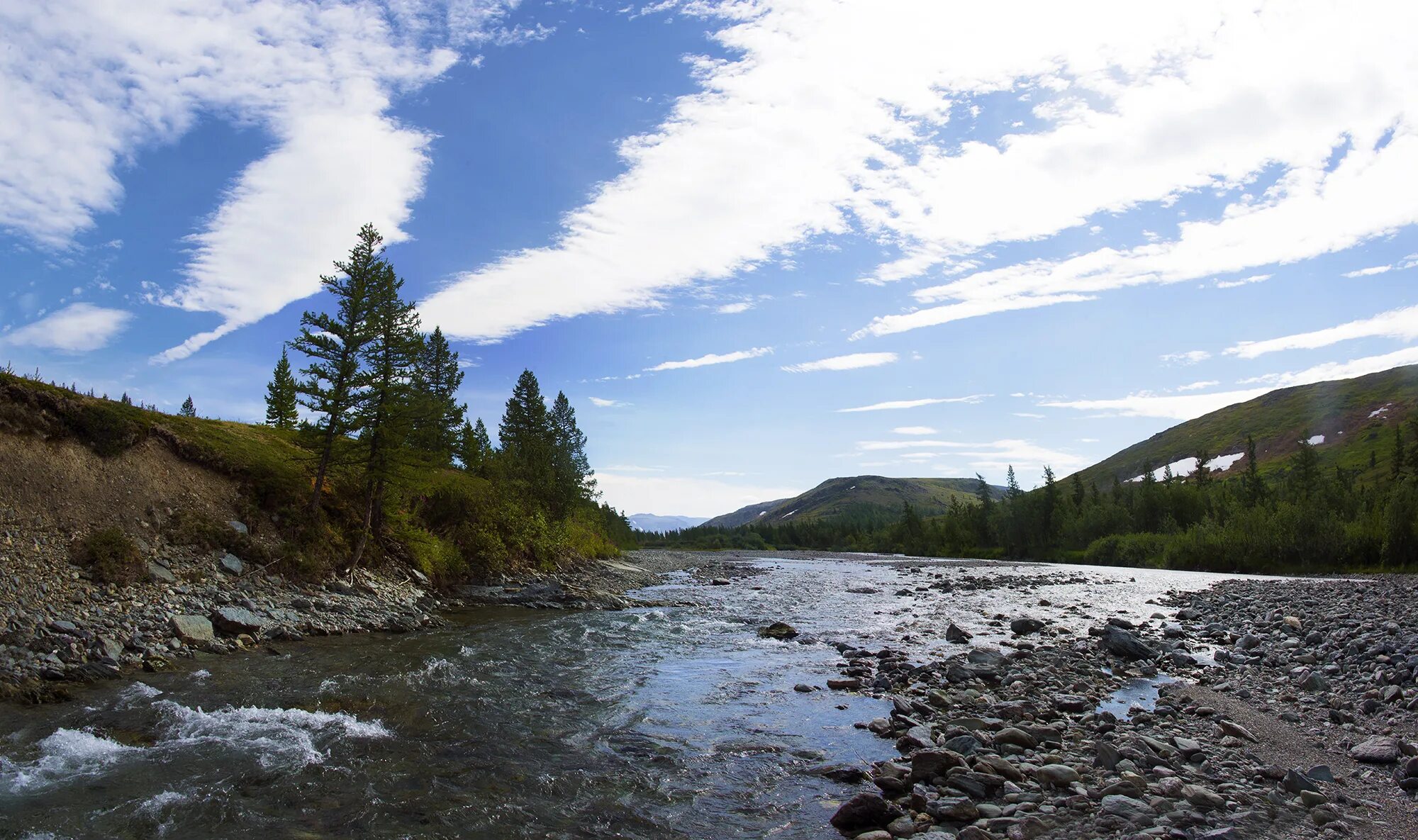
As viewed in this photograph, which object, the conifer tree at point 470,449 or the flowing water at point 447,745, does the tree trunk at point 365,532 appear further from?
the conifer tree at point 470,449

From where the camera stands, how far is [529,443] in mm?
66562

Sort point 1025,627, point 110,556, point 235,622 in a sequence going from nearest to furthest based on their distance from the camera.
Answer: point 110,556
point 235,622
point 1025,627

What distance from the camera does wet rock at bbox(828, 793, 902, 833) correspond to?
8.97 metres

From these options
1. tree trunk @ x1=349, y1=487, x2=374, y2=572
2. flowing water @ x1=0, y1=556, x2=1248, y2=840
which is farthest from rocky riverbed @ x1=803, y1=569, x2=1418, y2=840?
tree trunk @ x1=349, y1=487, x2=374, y2=572

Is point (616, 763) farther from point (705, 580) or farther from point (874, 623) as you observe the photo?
point (705, 580)

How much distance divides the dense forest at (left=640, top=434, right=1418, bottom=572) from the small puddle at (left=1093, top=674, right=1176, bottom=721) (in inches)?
2595

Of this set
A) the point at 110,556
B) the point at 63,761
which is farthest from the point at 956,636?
the point at 110,556

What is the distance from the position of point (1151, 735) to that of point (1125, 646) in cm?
1007

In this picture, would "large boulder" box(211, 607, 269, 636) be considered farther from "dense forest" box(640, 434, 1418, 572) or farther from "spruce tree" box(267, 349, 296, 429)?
"dense forest" box(640, 434, 1418, 572)

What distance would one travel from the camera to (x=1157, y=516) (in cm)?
10544

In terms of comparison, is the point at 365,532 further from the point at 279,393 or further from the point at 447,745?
the point at 279,393

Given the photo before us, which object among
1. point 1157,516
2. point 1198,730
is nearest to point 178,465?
point 1198,730

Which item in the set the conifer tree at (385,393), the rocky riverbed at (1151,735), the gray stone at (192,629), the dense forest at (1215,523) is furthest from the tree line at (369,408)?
the dense forest at (1215,523)

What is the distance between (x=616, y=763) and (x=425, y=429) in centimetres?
2710
